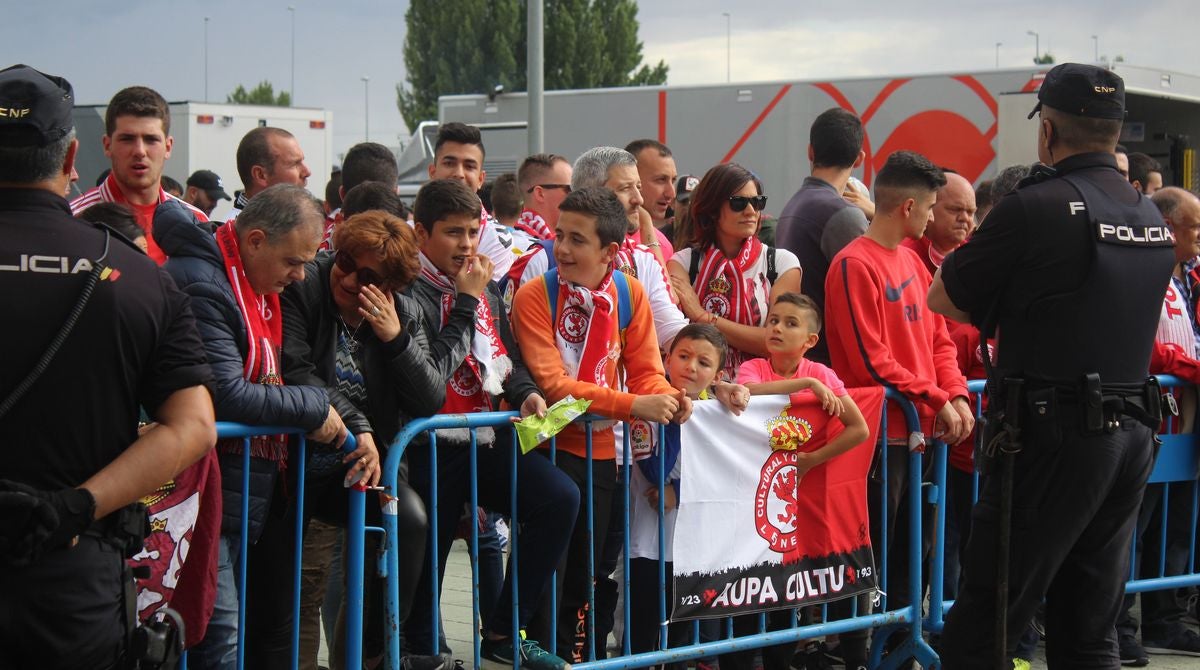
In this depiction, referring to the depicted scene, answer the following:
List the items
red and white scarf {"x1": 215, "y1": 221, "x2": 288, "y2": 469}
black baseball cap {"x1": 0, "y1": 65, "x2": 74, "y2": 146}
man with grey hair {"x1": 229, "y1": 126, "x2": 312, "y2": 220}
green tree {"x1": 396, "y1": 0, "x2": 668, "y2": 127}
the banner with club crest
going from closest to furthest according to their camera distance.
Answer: black baseball cap {"x1": 0, "y1": 65, "x2": 74, "y2": 146} → red and white scarf {"x1": 215, "y1": 221, "x2": 288, "y2": 469} → the banner with club crest → man with grey hair {"x1": 229, "y1": 126, "x2": 312, "y2": 220} → green tree {"x1": 396, "y1": 0, "x2": 668, "y2": 127}

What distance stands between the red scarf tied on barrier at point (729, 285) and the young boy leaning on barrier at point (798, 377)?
290mm

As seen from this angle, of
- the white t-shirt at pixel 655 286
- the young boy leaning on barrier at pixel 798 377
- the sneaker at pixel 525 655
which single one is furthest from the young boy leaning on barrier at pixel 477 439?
the young boy leaning on barrier at pixel 798 377

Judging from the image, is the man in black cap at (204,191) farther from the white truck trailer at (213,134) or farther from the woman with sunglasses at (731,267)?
the white truck trailer at (213,134)

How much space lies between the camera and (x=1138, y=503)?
446 cm

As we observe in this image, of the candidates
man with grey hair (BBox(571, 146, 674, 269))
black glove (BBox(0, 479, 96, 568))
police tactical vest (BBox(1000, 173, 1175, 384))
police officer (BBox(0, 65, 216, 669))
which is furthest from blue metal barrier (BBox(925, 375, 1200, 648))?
black glove (BBox(0, 479, 96, 568))

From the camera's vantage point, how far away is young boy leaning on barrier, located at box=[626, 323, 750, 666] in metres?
4.91

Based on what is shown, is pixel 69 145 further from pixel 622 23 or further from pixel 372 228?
pixel 622 23

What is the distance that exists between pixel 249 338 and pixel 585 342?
143 cm

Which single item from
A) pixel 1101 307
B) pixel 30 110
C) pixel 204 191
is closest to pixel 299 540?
pixel 30 110

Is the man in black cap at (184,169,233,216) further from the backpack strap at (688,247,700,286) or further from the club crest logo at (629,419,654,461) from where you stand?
the club crest logo at (629,419,654,461)

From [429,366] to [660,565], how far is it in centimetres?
127

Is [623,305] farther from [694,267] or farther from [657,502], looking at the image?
[694,267]

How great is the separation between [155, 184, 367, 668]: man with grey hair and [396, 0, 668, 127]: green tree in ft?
148

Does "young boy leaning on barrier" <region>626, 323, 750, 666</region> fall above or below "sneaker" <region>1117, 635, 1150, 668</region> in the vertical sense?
above
